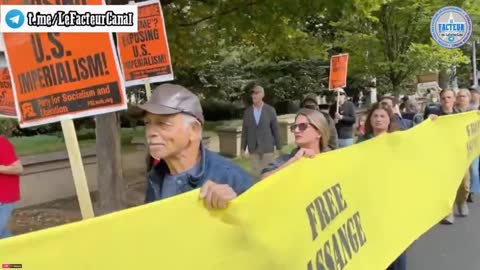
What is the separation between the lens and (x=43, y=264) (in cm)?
199

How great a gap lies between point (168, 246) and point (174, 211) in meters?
0.17

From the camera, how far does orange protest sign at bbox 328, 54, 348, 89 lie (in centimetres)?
1577

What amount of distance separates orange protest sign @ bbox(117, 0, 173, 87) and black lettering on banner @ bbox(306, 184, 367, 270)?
4737 millimetres

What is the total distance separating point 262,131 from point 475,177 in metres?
3.53

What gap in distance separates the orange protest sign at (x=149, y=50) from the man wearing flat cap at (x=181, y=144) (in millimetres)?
5323

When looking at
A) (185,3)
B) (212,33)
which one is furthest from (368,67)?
(185,3)

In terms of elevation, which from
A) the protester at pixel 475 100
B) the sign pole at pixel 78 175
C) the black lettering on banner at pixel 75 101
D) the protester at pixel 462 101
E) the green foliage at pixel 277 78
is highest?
the black lettering on banner at pixel 75 101

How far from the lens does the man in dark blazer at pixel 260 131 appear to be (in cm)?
1183

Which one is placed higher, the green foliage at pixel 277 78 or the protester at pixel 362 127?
the protester at pixel 362 127

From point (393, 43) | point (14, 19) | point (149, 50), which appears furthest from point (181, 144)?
point (393, 43)

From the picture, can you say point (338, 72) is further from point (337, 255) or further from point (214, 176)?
point (214, 176)

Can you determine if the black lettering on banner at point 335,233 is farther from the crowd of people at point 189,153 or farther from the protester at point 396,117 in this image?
the protester at point 396,117

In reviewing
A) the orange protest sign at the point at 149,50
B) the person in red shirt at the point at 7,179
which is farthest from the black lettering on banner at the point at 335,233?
the orange protest sign at the point at 149,50

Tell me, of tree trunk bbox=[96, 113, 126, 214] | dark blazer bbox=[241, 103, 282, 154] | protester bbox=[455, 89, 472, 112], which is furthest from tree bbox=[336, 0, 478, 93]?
tree trunk bbox=[96, 113, 126, 214]
